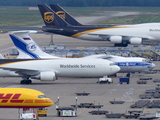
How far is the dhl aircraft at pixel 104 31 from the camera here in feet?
358

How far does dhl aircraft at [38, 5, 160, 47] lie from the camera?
109188 millimetres

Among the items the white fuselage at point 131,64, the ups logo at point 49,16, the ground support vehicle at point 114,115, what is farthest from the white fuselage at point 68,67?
the ups logo at point 49,16

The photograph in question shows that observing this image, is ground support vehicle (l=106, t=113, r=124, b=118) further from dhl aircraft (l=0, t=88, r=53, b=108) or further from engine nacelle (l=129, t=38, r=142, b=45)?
engine nacelle (l=129, t=38, r=142, b=45)

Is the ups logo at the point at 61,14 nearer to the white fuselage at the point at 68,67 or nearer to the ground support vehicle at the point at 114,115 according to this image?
the white fuselage at the point at 68,67

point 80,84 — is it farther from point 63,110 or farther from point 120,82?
point 63,110

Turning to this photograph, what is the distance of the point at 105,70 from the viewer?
220ft

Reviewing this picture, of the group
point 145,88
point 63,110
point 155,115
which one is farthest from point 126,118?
point 145,88

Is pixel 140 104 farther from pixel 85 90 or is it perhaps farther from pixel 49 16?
pixel 49 16

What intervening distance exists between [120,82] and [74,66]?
22.1 ft

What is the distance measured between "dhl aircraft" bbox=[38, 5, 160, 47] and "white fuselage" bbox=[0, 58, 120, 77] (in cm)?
4238

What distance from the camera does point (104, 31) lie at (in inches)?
4318

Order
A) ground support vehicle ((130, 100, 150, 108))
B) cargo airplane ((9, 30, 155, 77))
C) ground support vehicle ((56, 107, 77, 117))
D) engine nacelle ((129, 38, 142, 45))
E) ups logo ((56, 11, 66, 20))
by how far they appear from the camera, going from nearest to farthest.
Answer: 1. ground support vehicle ((56, 107, 77, 117))
2. ground support vehicle ((130, 100, 150, 108))
3. cargo airplane ((9, 30, 155, 77))
4. engine nacelle ((129, 38, 142, 45))
5. ups logo ((56, 11, 66, 20))

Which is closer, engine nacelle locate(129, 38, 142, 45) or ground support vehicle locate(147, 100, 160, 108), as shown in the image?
ground support vehicle locate(147, 100, 160, 108)

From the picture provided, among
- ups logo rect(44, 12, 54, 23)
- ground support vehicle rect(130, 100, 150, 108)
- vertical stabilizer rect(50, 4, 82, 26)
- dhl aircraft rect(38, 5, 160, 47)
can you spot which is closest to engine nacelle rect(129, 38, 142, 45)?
dhl aircraft rect(38, 5, 160, 47)
